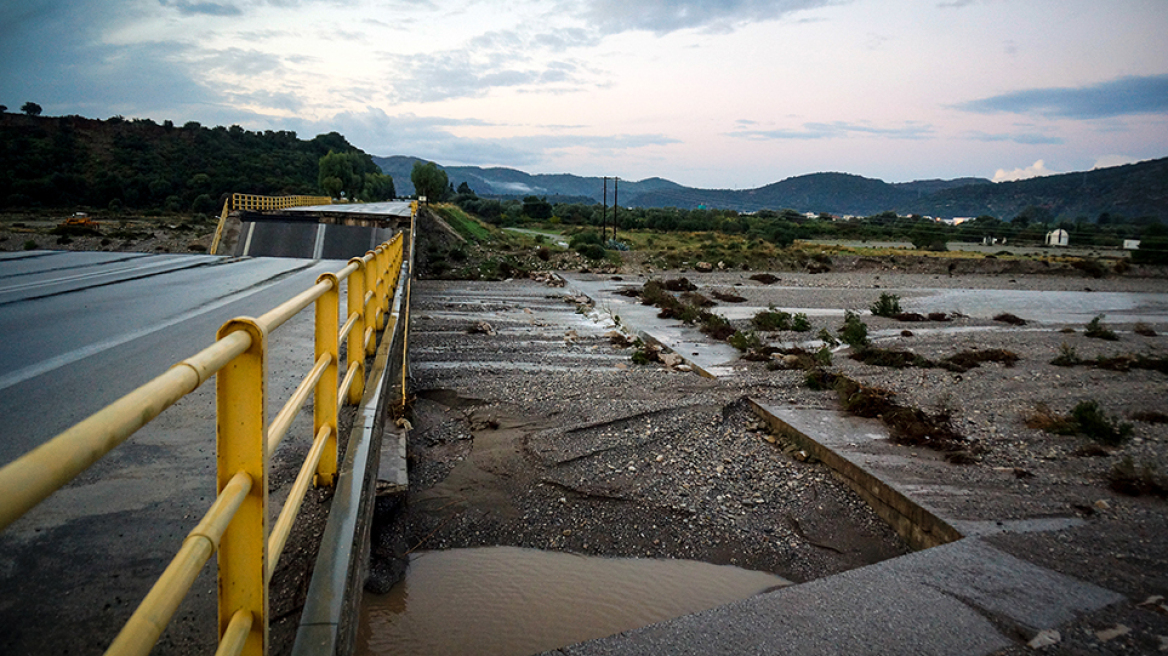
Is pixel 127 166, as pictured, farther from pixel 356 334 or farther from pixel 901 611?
pixel 901 611

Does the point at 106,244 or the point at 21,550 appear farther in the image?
the point at 106,244

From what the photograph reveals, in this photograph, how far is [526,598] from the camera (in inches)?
170

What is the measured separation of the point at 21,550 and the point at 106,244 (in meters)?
40.4

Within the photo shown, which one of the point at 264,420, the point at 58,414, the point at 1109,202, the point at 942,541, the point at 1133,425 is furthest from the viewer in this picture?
the point at 1109,202

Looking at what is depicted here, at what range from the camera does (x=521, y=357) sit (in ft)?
35.4

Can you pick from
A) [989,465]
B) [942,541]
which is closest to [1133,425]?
[989,465]

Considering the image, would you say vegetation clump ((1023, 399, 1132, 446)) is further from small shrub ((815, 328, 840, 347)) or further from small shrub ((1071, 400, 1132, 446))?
small shrub ((815, 328, 840, 347))

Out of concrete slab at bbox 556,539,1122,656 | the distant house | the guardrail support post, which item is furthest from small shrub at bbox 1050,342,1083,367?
the distant house

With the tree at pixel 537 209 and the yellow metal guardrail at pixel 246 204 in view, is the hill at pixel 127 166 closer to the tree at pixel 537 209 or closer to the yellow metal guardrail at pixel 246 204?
the tree at pixel 537 209

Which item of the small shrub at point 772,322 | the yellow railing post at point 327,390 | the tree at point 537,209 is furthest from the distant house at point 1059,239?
the yellow railing post at point 327,390

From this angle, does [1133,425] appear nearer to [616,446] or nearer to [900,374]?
[900,374]

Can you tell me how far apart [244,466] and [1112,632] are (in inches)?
155

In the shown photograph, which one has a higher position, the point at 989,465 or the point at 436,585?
the point at 989,465

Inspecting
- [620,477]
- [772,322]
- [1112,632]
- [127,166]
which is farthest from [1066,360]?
[127,166]
